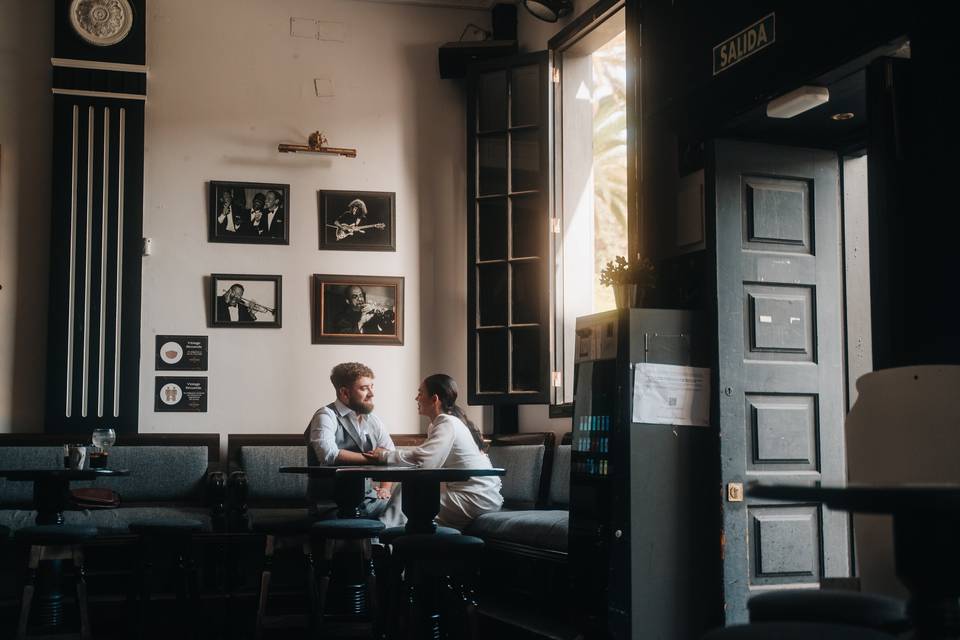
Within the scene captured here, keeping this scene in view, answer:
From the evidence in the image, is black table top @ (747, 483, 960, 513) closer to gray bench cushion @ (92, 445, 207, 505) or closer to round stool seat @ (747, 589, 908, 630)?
round stool seat @ (747, 589, 908, 630)

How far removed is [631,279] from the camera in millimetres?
4926

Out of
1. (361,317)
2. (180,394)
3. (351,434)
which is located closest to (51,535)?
(351,434)

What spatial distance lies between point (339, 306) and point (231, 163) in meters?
1.20

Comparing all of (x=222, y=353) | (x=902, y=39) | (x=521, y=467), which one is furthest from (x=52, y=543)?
(x=902, y=39)

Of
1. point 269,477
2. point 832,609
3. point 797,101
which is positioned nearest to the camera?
point 832,609

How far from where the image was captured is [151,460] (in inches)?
260

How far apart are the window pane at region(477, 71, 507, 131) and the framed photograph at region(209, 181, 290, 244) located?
1405mm

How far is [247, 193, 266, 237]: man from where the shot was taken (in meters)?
7.24

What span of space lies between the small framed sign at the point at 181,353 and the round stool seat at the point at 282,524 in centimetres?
122

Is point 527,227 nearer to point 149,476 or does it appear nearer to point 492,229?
point 492,229

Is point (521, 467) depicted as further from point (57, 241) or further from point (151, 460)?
point (57, 241)

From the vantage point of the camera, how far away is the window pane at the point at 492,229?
23.1ft

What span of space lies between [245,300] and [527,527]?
8.72 ft

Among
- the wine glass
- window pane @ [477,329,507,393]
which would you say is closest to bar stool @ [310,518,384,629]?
the wine glass
